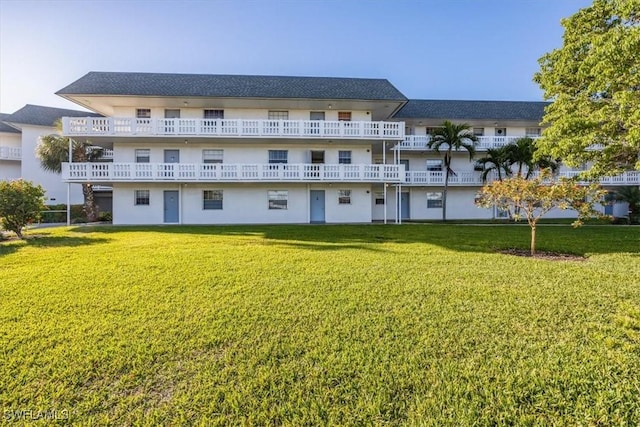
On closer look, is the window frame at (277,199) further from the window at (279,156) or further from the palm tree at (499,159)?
the palm tree at (499,159)

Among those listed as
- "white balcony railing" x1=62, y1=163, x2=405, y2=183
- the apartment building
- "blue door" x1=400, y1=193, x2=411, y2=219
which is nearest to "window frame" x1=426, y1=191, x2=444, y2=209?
"blue door" x1=400, y1=193, x2=411, y2=219

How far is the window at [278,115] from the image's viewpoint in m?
21.5

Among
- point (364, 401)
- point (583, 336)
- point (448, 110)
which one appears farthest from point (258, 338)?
point (448, 110)

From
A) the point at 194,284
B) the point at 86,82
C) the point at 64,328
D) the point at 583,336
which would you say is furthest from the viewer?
the point at 86,82

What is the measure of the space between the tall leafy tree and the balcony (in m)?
40.7

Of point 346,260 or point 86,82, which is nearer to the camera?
point 346,260

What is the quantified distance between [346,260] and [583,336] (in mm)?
5082

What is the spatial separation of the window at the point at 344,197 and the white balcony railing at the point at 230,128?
12.7ft

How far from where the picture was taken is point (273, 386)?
3.22m

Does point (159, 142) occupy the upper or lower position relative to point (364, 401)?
upper

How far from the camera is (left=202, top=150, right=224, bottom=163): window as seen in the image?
20.9 metres

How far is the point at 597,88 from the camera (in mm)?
10266

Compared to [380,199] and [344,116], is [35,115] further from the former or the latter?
[380,199]

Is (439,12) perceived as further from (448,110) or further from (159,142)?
(159,142)
